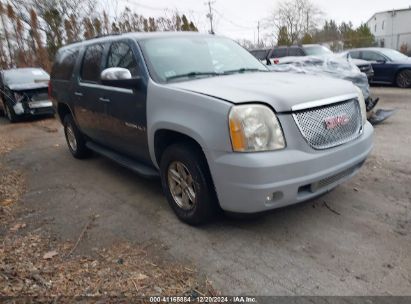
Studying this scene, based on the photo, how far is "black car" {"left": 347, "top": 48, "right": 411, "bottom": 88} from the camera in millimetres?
13516

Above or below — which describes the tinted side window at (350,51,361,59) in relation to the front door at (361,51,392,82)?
above

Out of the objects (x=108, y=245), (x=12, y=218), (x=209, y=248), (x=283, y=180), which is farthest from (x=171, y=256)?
(x=12, y=218)

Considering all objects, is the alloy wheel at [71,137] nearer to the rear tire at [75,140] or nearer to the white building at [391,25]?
the rear tire at [75,140]

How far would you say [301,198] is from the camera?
3119 millimetres

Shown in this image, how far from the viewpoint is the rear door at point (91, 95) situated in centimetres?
488

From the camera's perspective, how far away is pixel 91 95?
502cm

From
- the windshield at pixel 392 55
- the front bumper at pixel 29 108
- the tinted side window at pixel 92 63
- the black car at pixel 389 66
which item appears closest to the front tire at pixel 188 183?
the tinted side window at pixel 92 63

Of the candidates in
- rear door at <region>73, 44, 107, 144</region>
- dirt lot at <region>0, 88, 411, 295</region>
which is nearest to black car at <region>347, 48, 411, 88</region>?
dirt lot at <region>0, 88, 411, 295</region>

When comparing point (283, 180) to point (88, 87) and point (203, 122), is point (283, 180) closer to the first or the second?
point (203, 122)

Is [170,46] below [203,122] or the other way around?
the other way around

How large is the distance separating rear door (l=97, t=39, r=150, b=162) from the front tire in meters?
0.47

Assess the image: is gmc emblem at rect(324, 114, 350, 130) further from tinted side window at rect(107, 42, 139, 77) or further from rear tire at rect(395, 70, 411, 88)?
rear tire at rect(395, 70, 411, 88)

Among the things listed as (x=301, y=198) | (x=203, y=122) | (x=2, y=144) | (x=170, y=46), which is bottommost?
(x=2, y=144)

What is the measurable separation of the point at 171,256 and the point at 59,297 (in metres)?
0.92
